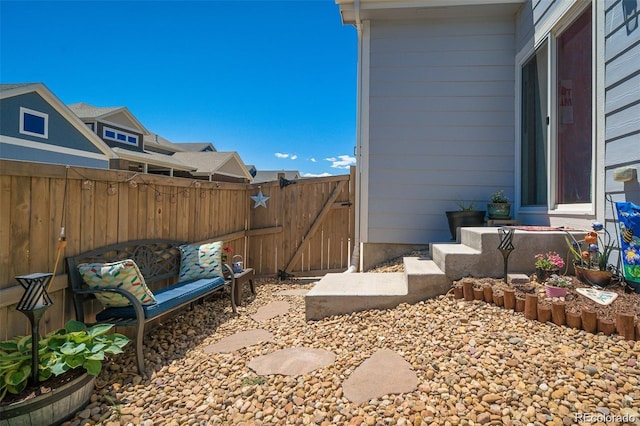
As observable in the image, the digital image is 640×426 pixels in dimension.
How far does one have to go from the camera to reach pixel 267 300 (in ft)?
13.1

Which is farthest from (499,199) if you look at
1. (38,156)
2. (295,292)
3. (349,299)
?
(38,156)

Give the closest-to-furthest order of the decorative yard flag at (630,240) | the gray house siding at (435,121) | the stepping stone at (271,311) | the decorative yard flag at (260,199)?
the decorative yard flag at (630,240)
the stepping stone at (271,311)
the gray house siding at (435,121)
the decorative yard flag at (260,199)

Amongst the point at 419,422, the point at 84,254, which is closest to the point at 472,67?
the point at 419,422

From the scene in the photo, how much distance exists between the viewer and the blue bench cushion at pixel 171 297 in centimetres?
237

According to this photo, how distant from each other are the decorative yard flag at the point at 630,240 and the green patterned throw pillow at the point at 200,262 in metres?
3.76

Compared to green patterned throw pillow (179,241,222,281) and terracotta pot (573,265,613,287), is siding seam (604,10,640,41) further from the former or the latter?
green patterned throw pillow (179,241,222,281)

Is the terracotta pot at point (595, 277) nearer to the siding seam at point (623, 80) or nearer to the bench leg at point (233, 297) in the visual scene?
the siding seam at point (623, 80)

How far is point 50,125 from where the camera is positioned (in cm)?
891

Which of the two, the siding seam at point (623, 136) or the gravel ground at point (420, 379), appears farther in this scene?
the siding seam at point (623, 136)

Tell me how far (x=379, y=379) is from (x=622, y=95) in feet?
9.58

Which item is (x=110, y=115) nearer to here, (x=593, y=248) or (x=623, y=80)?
(x=623, y=80)

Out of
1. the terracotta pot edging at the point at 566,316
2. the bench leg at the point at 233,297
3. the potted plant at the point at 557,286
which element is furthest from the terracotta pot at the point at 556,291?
the bench leg at the point at 233,297

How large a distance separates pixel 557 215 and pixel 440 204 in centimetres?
147

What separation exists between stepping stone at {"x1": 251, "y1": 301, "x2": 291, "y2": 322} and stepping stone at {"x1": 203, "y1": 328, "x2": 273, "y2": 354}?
41cm
